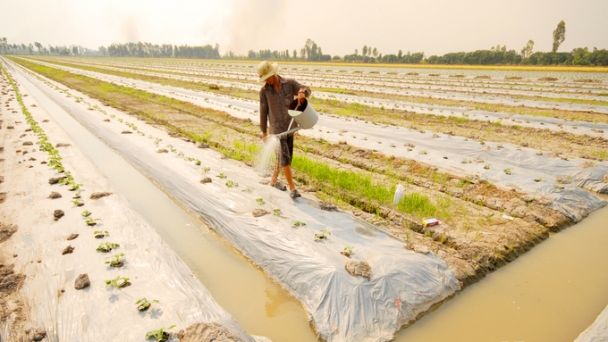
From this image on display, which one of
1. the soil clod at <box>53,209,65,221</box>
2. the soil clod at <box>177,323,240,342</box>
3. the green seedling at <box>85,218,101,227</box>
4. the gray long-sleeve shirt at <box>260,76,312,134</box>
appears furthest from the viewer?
the gray long-sleeve shirt at <box>260,76,312,134</box>

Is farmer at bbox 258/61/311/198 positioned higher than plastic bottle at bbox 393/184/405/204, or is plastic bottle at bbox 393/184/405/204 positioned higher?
farmer at bbox 258/61/311/198

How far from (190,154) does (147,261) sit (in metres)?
3.32

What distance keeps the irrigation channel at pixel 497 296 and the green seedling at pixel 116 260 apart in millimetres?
686

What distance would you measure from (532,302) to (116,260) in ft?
11.8

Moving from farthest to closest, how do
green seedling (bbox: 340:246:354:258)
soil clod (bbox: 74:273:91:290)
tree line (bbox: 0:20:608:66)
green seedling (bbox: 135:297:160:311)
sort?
tree line (bbox: 0:20:608:66)
green seedling (bbox: 340:246:354:258)
soil clod (bbox: 74:273:91:290)
green seedling (bbox: 135:297:160:311)

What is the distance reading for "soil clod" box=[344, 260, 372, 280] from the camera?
259 centimetres

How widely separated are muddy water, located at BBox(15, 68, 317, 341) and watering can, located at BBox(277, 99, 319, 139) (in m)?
1.58

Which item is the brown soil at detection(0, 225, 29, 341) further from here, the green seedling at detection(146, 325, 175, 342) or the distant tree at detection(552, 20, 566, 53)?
the distant tree at detection(552, 20, 566, 53)

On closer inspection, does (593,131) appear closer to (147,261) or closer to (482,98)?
(482,98)

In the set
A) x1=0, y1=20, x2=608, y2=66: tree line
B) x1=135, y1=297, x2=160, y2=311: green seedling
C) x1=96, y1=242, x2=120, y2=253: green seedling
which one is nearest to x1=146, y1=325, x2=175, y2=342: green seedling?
x1=135, y1=297, x2=160, y2=311: green seedling

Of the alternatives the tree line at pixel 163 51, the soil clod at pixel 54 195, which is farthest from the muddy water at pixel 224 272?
the tree line at pixel 163 51

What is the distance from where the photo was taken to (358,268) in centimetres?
264

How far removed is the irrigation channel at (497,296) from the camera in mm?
2480

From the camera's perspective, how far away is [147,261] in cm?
283
